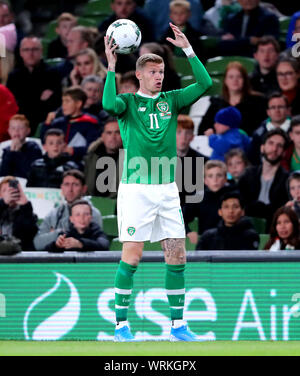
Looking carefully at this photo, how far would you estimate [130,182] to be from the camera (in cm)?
634

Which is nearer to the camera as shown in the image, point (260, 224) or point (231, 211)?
point (231, 211)

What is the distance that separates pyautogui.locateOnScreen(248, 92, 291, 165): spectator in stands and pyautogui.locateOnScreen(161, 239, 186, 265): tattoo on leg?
3.66 m

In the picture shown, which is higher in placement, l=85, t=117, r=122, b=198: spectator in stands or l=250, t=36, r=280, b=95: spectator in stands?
l=250, t=36, r=280, b=95: spectator in stands

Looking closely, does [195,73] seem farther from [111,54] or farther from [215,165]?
[215,165]

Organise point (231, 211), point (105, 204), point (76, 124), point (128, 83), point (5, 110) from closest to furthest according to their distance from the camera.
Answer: point (231, 211)
point (105, 204)
point (128, 83)
point (76, 124)
point (5, 110)

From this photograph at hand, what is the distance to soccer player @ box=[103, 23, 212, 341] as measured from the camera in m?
6.31

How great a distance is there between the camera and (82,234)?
8.48 metres

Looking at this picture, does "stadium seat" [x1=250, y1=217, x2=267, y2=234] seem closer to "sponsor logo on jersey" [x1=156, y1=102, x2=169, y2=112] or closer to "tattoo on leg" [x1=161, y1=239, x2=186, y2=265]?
"tattoo on leg" [x1=161, y1=239, x2=186, y2=265]

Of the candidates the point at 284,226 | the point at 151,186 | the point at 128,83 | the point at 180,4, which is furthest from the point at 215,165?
the point at 180,4

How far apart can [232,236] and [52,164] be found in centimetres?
247

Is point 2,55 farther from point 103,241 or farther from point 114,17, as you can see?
point 103,241

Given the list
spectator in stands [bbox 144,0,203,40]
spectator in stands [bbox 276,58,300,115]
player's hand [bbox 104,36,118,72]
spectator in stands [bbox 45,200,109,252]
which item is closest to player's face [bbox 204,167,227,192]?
spectator in stands [bbox 45,200,109,252]
